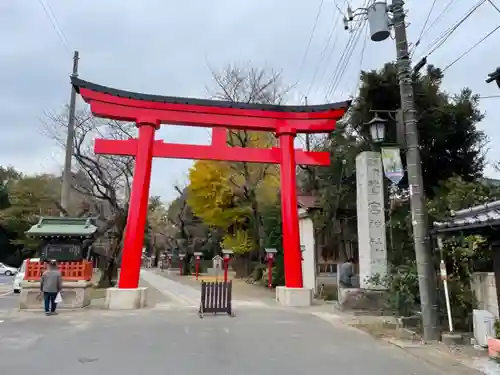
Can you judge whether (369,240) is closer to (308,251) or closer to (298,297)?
(298,297)

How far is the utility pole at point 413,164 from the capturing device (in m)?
9.22

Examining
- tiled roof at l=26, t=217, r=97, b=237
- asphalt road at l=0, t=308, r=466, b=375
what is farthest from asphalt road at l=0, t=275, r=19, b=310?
asphalt road at l=0, t=308, r=466, b=375

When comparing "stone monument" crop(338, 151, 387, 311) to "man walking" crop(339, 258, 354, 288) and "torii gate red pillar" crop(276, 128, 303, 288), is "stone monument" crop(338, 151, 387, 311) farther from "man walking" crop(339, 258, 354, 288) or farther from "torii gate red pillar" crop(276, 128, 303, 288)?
"torii gate red pillar" crop(276, 128, 303, 288)

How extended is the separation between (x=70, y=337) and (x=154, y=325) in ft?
7.23

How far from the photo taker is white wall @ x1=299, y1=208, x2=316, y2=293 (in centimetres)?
2117

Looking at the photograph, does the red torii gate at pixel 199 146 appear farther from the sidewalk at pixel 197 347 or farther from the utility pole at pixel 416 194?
the utility pole at pixel 416 194

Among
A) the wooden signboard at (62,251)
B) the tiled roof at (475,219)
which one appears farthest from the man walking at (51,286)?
the tiled roof at (475,219)

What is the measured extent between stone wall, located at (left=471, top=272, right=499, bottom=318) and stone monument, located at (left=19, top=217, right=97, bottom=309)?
1207cm

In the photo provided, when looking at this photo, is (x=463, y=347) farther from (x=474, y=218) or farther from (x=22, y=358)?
(x=22, y=358)

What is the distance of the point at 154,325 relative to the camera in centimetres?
1150

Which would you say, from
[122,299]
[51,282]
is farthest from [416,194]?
[51,282]

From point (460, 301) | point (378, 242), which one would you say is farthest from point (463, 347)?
point (378, 242)

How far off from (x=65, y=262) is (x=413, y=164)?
40.3ft

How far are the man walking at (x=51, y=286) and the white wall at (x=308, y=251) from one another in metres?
11.3
